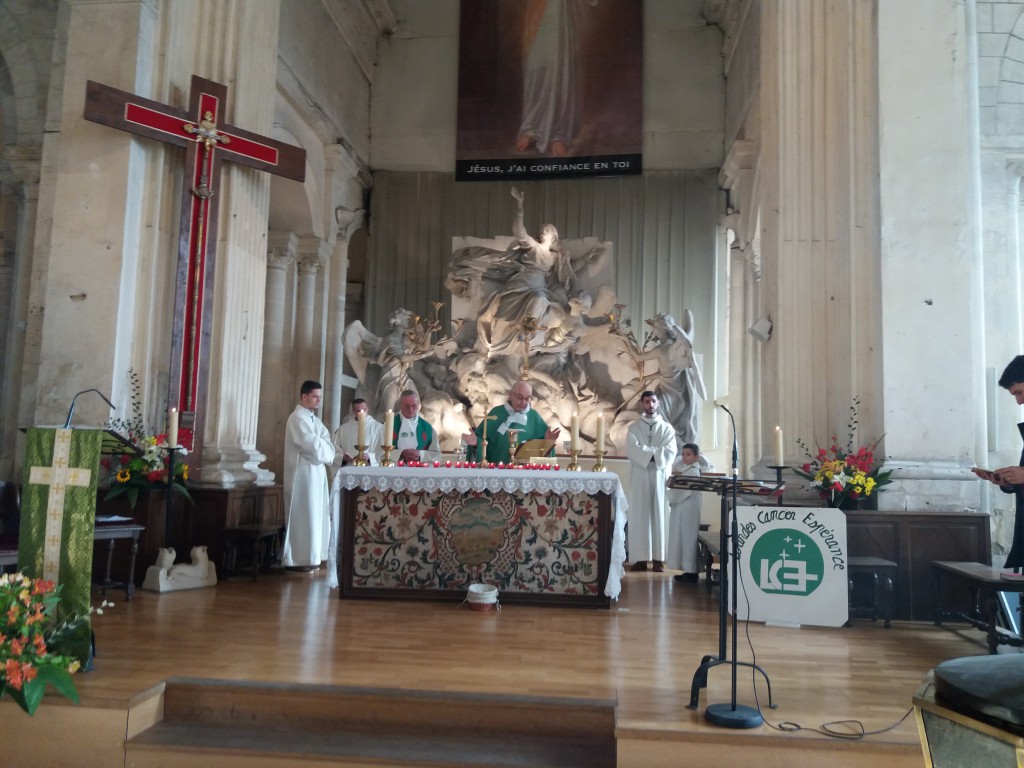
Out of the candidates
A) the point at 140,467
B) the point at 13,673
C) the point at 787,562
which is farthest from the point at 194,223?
the point at 787,562

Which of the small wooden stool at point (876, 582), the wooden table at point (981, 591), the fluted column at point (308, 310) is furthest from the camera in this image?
the fluted column at point (308, 310)

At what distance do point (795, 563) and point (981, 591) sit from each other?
1444 mm

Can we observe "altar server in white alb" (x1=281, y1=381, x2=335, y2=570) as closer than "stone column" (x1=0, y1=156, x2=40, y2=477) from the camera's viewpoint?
Yes

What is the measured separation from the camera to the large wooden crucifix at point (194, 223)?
22.5 feet

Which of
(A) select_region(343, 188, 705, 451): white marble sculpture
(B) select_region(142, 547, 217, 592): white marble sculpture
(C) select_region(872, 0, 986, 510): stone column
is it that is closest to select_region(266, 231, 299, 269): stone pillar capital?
(A) select_region(343, 188, 705, 451): white marble sculpture

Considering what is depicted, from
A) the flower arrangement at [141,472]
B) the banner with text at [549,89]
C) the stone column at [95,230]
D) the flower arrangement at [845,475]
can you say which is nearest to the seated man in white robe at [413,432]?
the flower arrangement at [141,472]

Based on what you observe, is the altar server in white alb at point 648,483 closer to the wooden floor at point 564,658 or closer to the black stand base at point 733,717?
the wooden floor at point 564,658

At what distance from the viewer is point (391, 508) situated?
19.3ft

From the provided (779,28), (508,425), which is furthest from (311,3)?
(508,425)

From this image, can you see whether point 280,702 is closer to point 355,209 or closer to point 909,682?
point 909,682

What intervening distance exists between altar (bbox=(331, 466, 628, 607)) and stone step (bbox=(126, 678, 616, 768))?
222 centimetres

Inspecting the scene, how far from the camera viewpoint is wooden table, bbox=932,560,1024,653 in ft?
14.6

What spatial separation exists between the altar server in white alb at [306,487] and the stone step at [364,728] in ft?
11.7

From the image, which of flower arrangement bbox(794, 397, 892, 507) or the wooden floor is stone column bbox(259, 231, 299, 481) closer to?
the wooden floor
